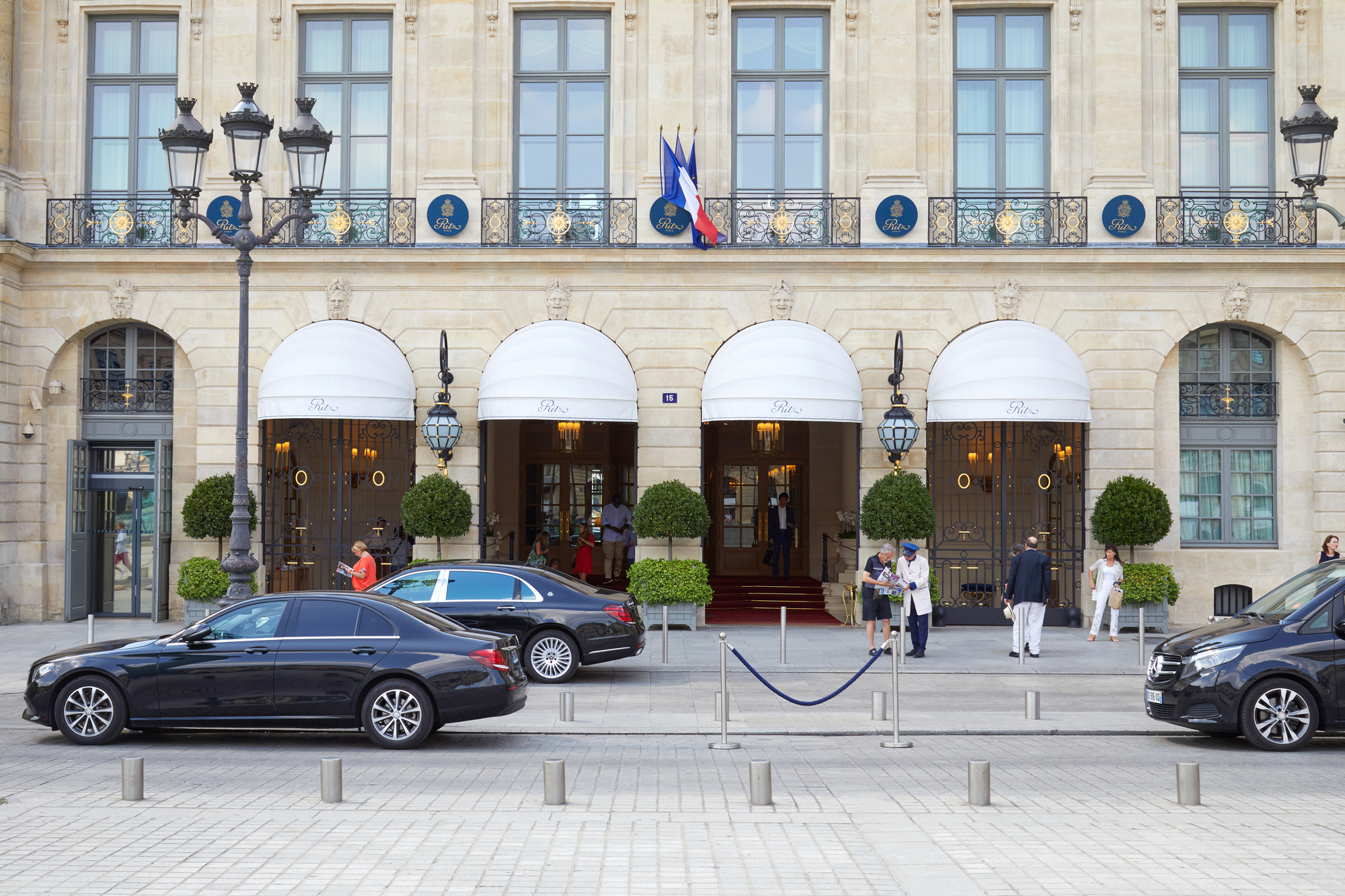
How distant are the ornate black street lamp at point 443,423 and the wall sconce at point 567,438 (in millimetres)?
8139

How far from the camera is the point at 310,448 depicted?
79.2 ft

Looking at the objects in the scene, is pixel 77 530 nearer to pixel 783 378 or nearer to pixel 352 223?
pixel 352 223

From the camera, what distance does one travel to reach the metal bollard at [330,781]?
934 cm

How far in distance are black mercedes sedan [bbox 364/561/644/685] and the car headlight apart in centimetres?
699

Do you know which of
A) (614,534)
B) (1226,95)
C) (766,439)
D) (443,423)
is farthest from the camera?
(766,439)

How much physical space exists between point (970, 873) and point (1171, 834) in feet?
6.22

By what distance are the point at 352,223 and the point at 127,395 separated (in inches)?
222

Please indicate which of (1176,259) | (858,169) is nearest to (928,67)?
(858,169)

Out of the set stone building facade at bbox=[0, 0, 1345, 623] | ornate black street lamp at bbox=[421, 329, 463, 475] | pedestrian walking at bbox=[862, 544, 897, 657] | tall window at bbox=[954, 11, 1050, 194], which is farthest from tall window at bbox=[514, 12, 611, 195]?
pedestrian walking at bbox=[862, 544, 897, 657]

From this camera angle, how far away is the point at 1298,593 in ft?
42.0

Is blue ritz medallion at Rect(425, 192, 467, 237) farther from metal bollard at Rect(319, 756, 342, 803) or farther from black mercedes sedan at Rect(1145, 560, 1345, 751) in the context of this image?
black mercedes sedan at Rect(1145, 560, 1345, 751)

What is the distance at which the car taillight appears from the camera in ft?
38.5

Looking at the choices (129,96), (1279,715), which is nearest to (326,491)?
(129,96)

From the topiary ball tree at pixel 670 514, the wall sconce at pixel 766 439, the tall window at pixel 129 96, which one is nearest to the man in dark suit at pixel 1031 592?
the topiary ball tree at pixel 670 514
